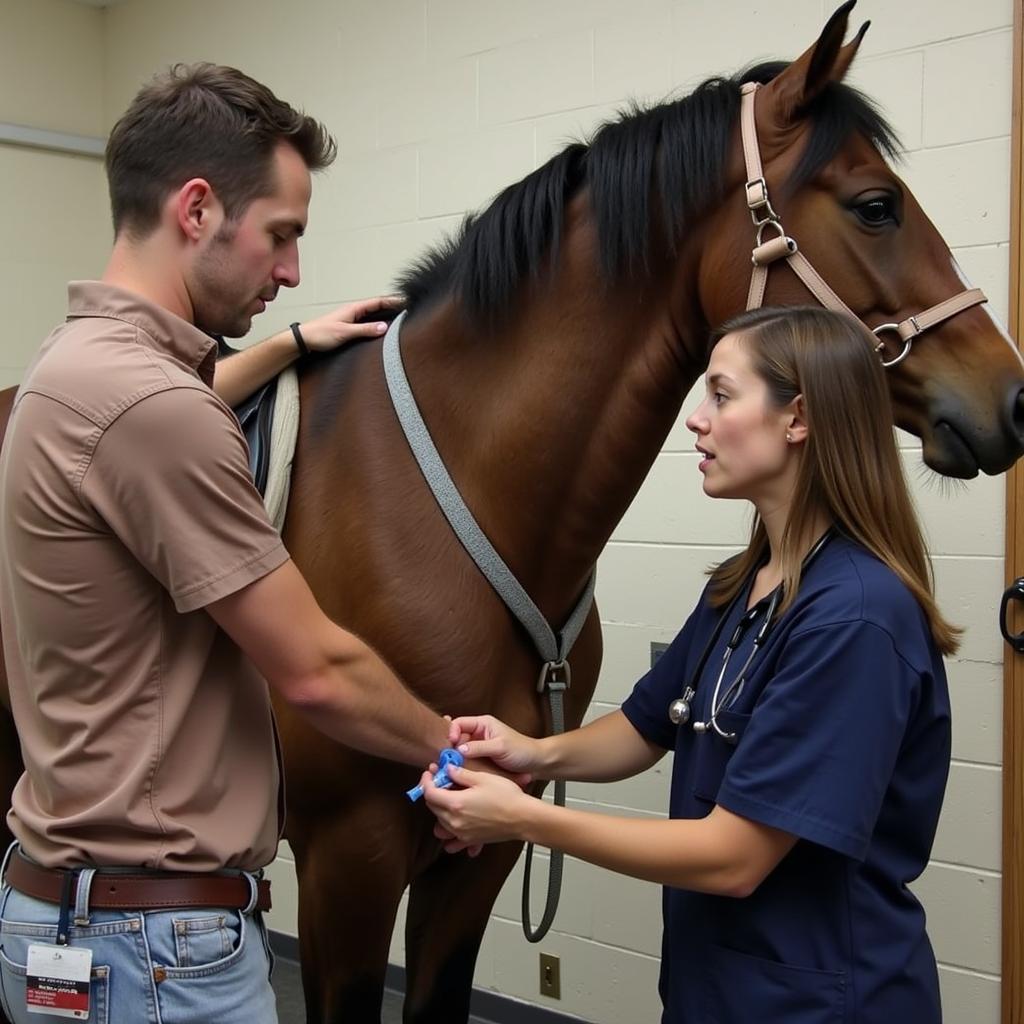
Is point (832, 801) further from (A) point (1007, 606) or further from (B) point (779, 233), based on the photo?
(A) point (1007, 606)

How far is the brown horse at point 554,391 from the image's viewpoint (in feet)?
4.52

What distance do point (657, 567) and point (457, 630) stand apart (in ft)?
3.65

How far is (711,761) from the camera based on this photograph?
3.84 ft

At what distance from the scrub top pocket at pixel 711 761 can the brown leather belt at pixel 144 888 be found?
482mm

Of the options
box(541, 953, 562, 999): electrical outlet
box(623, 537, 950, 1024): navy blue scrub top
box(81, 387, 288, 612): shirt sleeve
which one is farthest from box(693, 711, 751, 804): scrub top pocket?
box(541, 953, 562, 999): electrical outlet

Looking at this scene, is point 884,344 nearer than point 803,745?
No

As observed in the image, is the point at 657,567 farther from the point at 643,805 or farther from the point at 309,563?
the point at 309,563

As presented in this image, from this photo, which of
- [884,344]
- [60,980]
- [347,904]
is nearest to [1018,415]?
[884,344]

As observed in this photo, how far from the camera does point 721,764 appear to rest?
116cm

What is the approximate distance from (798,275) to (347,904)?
103 cm

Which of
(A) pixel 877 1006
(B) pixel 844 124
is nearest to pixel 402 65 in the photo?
(B) pixel 844 124

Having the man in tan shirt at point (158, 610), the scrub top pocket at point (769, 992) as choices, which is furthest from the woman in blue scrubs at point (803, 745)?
the man in tan shirt at point (158, 610)

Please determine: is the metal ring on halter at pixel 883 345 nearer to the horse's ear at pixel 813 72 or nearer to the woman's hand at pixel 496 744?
the horse's ear at pixel 813 72

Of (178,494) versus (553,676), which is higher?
(178,494)
